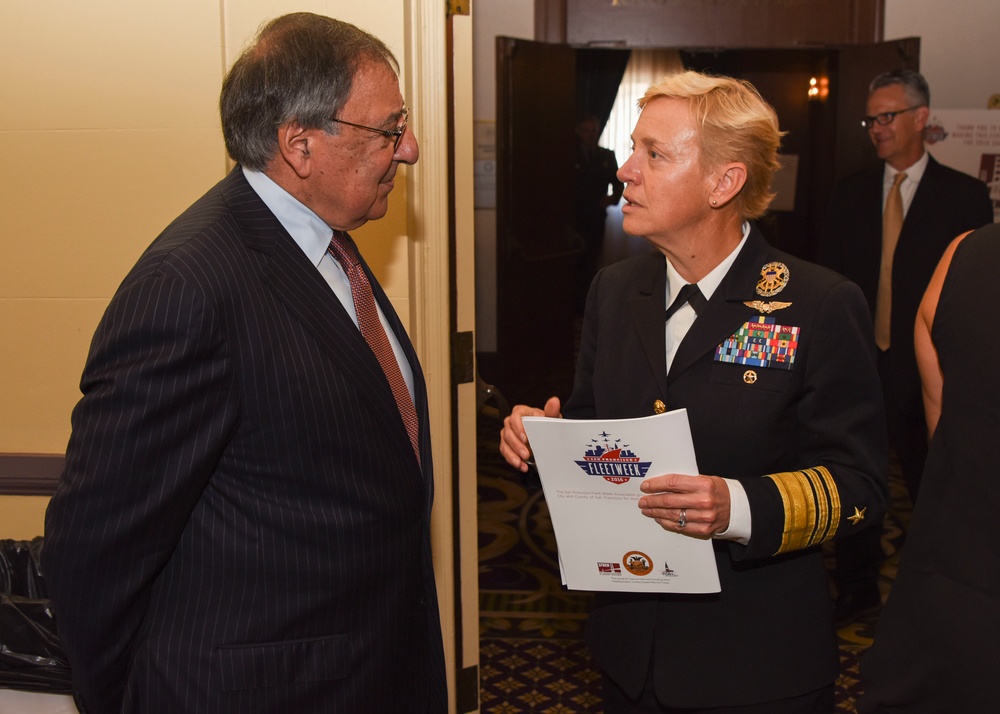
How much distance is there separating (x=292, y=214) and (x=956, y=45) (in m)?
6.73

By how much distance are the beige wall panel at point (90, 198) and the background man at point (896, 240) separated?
2785 millimetres

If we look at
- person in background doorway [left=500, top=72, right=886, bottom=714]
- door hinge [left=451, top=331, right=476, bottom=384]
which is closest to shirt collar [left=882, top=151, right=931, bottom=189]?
door hinge [left=451, top=331, right=476, bottom=384]

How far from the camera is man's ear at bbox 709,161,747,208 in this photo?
1.74 metres

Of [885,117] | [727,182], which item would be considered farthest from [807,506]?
[885,117]

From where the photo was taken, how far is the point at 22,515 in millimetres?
2516

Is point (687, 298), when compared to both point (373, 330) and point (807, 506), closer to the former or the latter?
point (807, 506)

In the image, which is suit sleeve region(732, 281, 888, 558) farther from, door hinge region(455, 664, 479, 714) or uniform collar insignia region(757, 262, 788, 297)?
door hinge region(455, 664, 479, 714)

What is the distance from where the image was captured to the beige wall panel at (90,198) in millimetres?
2338

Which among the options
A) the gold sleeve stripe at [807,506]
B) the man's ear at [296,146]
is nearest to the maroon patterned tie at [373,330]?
the man's ear at [296,146]

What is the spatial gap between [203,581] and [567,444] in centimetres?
62

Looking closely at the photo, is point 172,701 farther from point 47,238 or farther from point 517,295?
point 517,295

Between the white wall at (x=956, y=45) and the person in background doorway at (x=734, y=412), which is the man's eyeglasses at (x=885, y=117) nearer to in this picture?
the person in background doorway at (x=734, y=412)

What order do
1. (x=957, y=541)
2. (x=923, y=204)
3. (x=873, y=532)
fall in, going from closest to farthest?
(x=957, y=541) < (x=873, y=532) < (x=923, y=204)

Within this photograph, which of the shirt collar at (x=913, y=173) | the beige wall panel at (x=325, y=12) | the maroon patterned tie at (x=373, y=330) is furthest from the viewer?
the shirt collar at (x=913, y=173)
